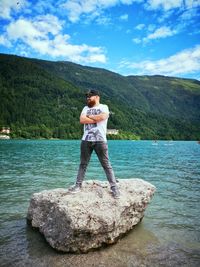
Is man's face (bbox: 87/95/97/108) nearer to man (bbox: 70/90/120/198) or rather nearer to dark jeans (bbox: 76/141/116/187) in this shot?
man (bbox: 70/90/120/198)

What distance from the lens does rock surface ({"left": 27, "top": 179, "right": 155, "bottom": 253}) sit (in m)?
8.35

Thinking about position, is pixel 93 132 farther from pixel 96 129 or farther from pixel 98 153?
pixel 98 153

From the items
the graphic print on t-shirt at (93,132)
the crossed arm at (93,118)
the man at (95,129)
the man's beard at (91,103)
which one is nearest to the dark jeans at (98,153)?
the man at (95,129)

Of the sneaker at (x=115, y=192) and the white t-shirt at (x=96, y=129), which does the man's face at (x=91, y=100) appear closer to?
the white t-shirt at (x=96, y=129)

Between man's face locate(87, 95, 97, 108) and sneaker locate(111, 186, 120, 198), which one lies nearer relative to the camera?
man's face locate(87, 95, 97, 108)

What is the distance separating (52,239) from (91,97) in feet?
15.7

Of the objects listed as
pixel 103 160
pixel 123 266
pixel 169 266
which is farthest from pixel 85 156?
pixel 169 266

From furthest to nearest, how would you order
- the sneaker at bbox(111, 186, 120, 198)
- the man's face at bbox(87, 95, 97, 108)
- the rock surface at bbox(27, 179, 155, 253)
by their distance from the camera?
the sneaker at bbox(111, 186, 120, 198)
the man's face at bbox(87, 95, 97, 108)
the rock surface at bbox(27, 179, 155, 253)

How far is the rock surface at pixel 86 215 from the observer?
8.35 meters

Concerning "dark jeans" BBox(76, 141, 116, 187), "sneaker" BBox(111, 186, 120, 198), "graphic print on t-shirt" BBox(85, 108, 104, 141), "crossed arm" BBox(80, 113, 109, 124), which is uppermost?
"crossed arm" BBox(80, 113, 109, 124)

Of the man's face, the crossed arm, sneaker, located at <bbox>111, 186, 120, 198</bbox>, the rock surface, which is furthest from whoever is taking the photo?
sneaker, located at <bbox>111, 186, 120, 198</bbox>

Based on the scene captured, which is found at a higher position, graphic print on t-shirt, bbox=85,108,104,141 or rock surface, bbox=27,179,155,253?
graphic print on t-shirt, bbox=85,108,104,141

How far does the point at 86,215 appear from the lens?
27.7ft

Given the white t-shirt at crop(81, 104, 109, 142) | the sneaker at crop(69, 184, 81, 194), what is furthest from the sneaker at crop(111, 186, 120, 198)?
the white t-shirt at crop(81, 104, 109, 142)
